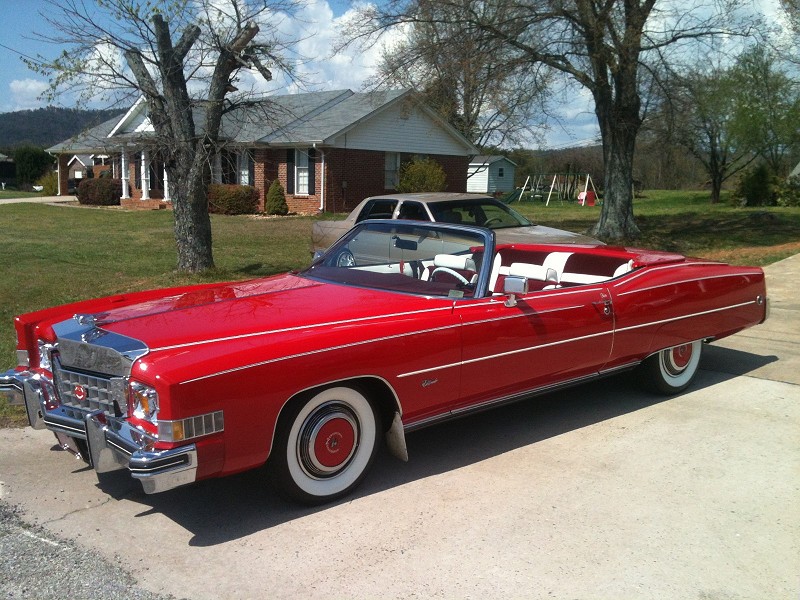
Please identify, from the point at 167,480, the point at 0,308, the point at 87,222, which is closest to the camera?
the point at 167,480

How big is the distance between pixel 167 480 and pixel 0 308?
6.89 meters

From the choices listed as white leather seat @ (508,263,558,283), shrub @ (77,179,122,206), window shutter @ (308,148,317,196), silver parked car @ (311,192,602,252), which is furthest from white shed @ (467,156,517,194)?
white leather seat @ (508,263,558,283)

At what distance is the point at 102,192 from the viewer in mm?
33281

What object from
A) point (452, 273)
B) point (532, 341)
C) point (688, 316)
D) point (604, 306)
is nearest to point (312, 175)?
point (688, 316)

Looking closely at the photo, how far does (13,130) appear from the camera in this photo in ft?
395

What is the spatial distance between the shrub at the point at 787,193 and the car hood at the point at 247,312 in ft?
Result: 97.6

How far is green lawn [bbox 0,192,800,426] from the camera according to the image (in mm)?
10703

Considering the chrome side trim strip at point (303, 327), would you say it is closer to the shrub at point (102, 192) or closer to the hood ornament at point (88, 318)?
the hood ornament at point (88, 318)

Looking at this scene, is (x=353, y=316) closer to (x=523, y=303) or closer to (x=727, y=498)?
(x=523, y=303)

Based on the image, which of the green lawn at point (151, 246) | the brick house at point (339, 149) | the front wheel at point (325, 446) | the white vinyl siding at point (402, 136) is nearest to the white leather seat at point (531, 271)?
the front wheel at point (325, 446)

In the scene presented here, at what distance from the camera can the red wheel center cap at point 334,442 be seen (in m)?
4.02

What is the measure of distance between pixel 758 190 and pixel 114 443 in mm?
31383

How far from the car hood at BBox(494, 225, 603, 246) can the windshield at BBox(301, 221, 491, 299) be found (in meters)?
3.97

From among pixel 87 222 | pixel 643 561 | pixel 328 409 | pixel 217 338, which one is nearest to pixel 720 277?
pixel 643 561
